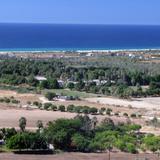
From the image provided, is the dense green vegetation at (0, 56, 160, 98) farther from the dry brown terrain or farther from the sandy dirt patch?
the sandy dirt patch

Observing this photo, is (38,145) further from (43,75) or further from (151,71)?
(151,71)

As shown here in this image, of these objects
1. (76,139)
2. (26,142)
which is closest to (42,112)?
(76,139)

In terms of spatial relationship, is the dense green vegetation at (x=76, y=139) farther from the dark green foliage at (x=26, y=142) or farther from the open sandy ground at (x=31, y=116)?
the open sandy ground at (x=31, y=116)

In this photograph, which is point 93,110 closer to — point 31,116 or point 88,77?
point 31,116

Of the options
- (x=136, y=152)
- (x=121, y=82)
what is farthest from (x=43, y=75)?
(x=136, y=152)

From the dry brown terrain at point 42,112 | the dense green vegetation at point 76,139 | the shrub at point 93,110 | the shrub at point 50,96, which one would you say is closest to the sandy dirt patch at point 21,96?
the dry brown terrain at point 42,112

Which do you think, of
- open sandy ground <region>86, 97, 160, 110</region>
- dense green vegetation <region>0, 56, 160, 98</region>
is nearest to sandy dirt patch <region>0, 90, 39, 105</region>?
dense green vegetation <region>0, 56, 160, 98</region>
